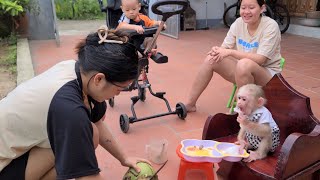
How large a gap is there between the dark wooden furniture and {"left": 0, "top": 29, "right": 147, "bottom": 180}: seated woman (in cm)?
85

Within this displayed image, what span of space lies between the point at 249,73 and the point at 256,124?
2.67ft

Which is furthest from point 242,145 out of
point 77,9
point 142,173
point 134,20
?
point 77,9

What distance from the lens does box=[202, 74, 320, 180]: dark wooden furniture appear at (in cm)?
162

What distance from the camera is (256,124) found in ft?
5.97

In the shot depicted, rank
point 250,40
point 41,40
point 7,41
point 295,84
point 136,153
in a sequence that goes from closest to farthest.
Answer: point 136,153
point 250,40
point 295,84
point 7,41
point 41,40

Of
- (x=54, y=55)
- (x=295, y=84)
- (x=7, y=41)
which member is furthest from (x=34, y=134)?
(x=7, y=41)

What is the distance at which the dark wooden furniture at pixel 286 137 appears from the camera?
5.31 ft

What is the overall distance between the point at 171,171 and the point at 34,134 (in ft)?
3.49

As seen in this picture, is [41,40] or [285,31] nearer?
[41,40]

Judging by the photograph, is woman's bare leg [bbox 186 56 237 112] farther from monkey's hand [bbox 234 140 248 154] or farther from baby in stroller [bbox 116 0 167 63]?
monkey's hand [bbox 234 140 248 154]

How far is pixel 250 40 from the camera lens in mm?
2721

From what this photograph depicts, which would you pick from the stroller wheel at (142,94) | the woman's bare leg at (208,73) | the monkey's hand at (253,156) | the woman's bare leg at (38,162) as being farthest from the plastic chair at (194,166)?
the stroller wheel at (142,94)

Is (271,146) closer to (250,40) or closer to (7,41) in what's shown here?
(250,40)

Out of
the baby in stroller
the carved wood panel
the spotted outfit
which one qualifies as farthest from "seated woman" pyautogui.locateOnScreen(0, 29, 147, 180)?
the carved wood panel
